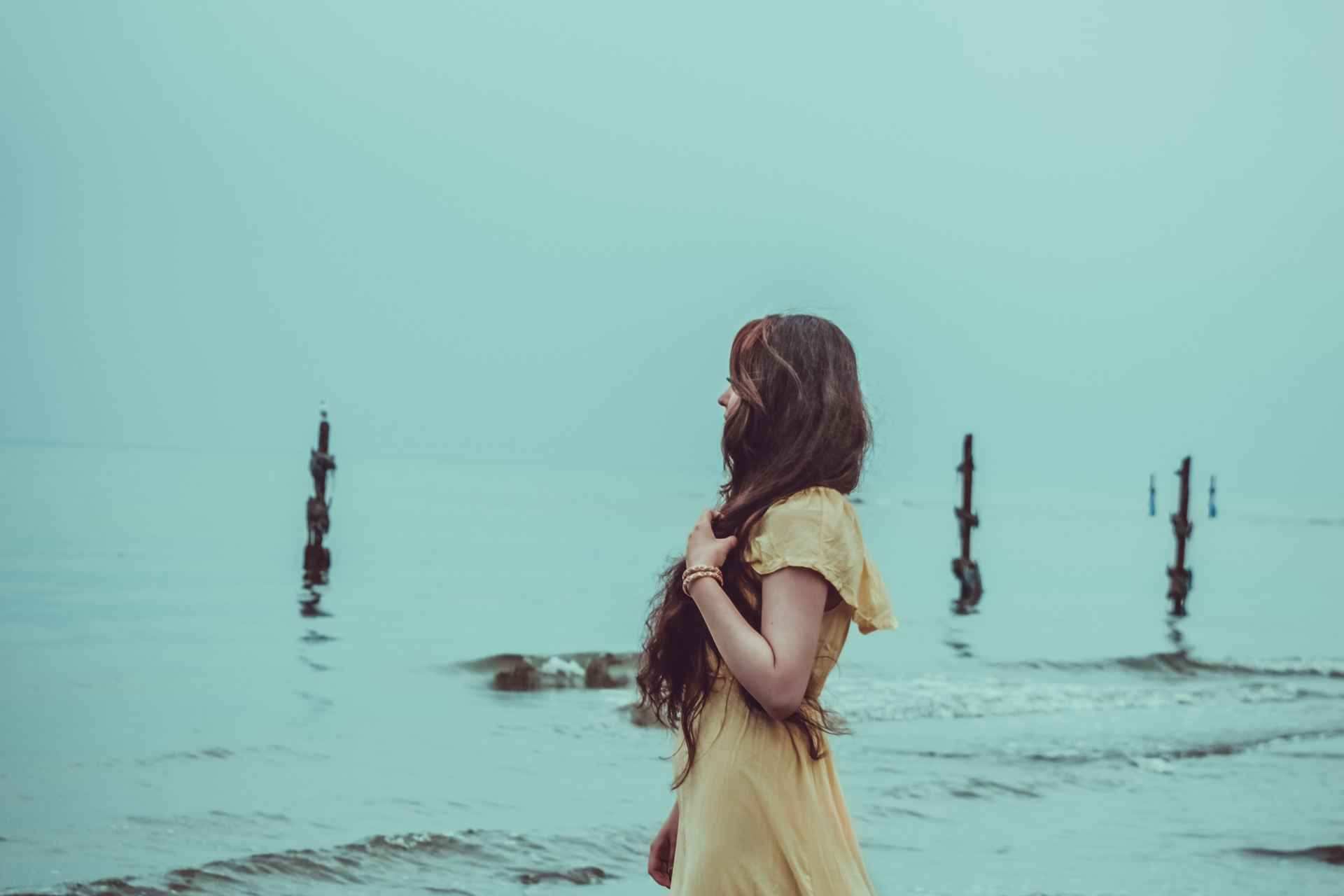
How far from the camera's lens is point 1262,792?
803cm

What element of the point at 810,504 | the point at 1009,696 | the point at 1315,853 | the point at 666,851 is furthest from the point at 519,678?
the point at 810,504

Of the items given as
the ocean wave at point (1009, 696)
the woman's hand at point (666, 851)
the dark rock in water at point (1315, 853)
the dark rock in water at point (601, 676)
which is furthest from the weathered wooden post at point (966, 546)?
the woman's hand at point (666, 851)

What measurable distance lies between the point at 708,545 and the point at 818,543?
0.56 ft

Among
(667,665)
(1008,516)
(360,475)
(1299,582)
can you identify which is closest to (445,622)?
(667,665)

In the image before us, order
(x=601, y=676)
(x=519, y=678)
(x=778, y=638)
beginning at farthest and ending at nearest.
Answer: (x=601, y=676)
(x=519, y=678)
(x=778, y=638)

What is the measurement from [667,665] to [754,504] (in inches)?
12.7

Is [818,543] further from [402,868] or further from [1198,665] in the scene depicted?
[1198,665]

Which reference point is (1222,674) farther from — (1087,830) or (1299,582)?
(1299,582)

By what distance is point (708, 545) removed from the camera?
72.8 inches

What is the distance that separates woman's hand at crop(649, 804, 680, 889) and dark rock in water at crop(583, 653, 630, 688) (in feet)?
41.8

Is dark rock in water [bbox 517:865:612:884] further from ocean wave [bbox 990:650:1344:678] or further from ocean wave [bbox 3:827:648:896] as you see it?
ocean wave [bbox 990:650:1344:678]

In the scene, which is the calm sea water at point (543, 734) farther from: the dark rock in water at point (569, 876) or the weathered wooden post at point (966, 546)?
the weathered wooden post at point (966, 546)

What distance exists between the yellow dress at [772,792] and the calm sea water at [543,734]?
2.44ft

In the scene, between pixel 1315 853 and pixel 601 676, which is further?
pixel 601 676
